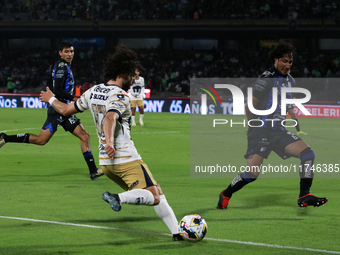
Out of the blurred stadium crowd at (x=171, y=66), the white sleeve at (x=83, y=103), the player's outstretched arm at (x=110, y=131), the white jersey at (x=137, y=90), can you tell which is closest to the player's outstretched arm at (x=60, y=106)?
the white sleeve at (x=83, y=103)

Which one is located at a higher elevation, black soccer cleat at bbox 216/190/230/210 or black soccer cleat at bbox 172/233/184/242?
black soccer cleat at bbox 172/233/184/242

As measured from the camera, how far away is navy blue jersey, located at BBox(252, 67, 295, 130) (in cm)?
708

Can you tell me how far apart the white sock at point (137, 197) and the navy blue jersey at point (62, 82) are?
4.36 meters

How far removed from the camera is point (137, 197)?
5.34 m

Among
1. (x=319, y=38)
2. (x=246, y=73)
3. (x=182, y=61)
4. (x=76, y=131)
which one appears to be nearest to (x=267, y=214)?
(x=76, y=131)

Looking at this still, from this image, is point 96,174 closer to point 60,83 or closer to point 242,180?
point 60,83

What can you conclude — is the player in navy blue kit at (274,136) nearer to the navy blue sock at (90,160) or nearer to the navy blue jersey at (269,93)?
the navy blue jersey at (269,93)

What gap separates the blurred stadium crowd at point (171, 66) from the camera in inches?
1599

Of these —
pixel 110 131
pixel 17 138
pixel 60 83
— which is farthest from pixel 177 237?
pixel 17 138

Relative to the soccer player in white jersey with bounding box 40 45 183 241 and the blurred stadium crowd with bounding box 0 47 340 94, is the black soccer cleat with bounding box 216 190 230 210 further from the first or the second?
the blurred stadium crowd with bounding box 0 47 340 94

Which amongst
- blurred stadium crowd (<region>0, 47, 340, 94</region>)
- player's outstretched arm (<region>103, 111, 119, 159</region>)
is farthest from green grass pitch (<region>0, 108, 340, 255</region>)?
blurred stadium crowd (<region>0, 47, 340, 94</region>)

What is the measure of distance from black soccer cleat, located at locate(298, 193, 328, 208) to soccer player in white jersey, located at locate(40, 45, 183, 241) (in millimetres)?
2105

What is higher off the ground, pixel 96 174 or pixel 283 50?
pixel 283 50

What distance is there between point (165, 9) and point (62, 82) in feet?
129
